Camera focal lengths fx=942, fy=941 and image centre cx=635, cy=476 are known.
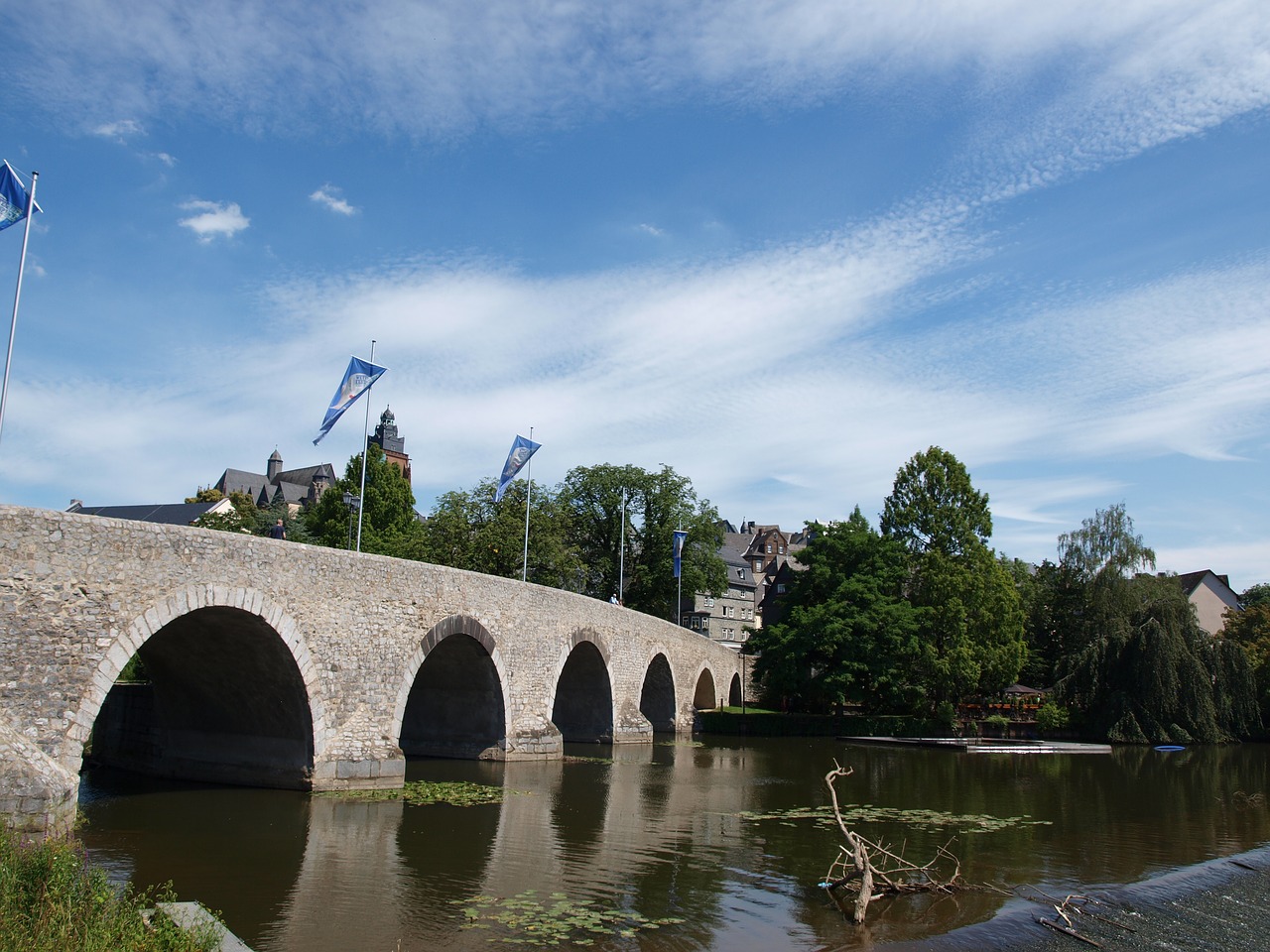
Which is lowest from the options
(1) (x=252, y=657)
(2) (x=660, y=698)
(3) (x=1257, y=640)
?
(2) (x=660, y=698)

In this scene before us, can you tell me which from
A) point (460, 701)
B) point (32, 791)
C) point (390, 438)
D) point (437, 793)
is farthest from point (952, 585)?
point (390, 438)

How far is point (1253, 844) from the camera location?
→ 1591cm

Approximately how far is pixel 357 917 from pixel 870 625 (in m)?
32.0

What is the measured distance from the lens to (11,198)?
13445 mm

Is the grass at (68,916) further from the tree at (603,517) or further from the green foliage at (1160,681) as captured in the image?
the tree at (603,517)

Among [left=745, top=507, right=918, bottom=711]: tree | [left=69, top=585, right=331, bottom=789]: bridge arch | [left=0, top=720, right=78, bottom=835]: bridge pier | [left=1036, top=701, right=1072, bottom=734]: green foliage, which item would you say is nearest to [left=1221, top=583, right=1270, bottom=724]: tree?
[left=1036, top=701, right=1072, bottom=734]: green foliage

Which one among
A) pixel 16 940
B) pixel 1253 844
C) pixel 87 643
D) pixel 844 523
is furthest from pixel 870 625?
pixel 16 940

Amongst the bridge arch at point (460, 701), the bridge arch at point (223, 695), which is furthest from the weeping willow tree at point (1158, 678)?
the bridge arch at point (223, 695)

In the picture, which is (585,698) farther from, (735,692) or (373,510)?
(373,510)

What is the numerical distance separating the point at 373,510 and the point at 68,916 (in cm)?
4979

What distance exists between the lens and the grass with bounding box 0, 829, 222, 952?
542 centimetres

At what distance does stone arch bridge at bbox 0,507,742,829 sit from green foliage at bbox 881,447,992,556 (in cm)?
2038

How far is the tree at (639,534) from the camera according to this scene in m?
54.2

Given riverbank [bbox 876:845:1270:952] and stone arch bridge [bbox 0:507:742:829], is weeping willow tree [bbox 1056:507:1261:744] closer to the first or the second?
stone arch bridge [bbox 0:507:742:829]
